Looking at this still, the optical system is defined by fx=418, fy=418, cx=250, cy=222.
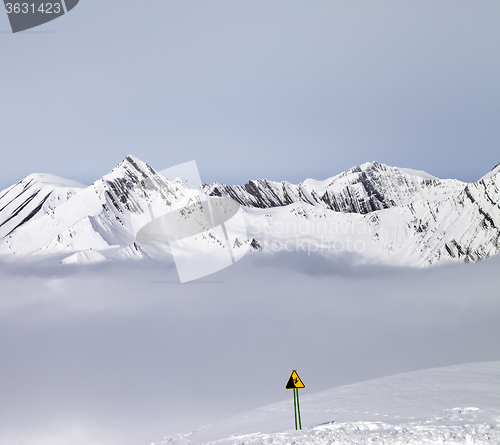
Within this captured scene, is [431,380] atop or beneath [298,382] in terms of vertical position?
beneath

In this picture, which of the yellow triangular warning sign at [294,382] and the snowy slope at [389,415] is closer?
the snowy slope at [389,415]

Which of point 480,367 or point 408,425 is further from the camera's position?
point 480,367

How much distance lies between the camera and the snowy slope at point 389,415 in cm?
1806

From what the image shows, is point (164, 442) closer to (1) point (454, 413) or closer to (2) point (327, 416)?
(2) point (327, 416)

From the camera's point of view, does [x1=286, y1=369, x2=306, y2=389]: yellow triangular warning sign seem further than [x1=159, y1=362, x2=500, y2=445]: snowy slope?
Yes

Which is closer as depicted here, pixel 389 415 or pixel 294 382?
pixel 294 382

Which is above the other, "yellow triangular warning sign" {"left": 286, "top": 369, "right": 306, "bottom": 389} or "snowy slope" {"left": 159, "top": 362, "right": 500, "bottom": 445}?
"yellow triangular warning sign" {"left": 286, "top": 369, "right": 306, "bottom": 389}

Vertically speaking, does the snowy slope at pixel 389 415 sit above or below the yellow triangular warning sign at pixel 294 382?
below

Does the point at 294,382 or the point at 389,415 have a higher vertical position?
the point at 294,382

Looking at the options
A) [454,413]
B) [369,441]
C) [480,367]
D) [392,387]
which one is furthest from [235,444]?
[480,367]

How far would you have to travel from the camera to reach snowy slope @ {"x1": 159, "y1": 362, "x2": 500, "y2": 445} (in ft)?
59.3

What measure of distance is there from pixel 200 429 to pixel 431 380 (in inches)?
645

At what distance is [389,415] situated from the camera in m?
21.7

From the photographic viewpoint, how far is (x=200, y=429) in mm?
25125
